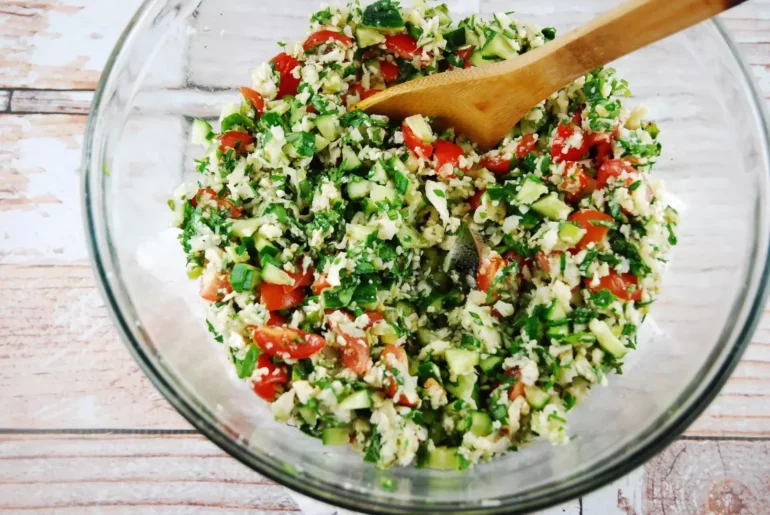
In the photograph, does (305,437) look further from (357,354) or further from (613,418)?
(613,418)

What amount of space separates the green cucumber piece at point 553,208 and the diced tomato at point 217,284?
0.94 meters

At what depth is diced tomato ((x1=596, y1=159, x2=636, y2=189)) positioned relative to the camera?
1898mm

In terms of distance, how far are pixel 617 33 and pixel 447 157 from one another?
595 millimetres

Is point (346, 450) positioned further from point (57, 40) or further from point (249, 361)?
point (57, 40)

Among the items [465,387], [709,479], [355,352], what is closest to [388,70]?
[355,352]

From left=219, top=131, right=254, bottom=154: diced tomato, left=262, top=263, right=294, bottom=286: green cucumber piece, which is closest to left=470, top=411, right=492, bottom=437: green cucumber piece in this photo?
left=262, top=263, right=294, bottom=286: green cucumber piece

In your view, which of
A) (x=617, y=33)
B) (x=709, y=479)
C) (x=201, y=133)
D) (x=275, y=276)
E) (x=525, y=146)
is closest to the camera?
(x=617, y=33)

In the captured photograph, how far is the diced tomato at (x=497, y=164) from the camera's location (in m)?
2.03

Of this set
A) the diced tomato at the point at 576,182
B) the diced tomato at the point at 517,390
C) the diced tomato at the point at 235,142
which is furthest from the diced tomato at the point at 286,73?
the diced tomato at the point at 517,390

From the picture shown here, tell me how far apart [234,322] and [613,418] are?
1.16 metres

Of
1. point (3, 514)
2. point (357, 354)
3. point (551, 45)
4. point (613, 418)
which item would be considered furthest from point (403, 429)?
point (3, 514)

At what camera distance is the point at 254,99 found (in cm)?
208

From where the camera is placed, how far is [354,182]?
6.27 feet

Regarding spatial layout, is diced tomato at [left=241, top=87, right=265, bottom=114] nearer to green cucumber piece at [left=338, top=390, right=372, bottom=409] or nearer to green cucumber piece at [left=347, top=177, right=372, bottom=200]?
green cucumber piece at [left=347, top=177, right=372, bottom=200]
